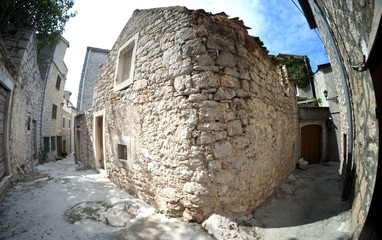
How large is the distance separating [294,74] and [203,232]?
12.6 meters

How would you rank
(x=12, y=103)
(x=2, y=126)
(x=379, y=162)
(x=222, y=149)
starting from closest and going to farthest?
(x=379, y=162)
(x=222, y=149)
(x=2, y=126)
(x=12, y=103)

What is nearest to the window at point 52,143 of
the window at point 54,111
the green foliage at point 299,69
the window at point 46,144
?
the window at point 46,144

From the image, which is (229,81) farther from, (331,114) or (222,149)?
(331,114)

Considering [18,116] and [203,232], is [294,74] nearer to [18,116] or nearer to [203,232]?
[203,232]

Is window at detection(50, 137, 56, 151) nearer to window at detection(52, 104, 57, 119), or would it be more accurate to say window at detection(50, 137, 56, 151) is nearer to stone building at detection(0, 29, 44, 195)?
window at detection(52, 104, 57, 119)

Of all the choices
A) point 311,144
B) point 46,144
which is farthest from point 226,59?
point 46,144

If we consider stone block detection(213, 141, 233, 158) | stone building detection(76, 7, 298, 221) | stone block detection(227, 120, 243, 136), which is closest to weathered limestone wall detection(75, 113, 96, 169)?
stone building detection(76, 7, 298, 221)

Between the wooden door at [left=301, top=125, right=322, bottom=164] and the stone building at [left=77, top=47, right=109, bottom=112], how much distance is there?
46.2 ft

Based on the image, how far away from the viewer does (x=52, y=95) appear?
12.1m

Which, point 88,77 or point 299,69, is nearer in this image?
point 299,69

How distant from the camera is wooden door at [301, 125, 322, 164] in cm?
915

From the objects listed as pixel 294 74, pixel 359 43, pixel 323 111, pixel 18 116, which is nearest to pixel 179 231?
pixel 359 43

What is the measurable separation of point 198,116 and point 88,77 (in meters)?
13.8

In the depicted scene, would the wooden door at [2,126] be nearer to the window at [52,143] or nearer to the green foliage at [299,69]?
the window at [52,143]
